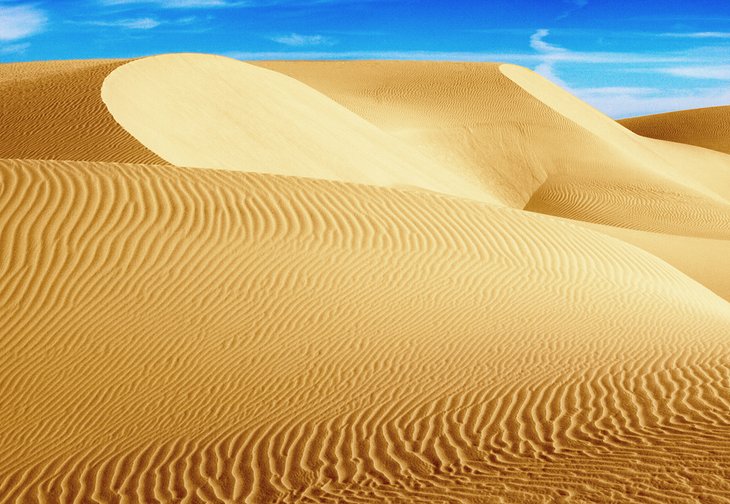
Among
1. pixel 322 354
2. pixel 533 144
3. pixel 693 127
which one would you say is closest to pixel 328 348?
pixel 322 354

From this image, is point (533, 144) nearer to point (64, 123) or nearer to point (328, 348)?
point (64, 123)

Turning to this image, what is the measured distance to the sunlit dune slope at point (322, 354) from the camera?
18.2 feet

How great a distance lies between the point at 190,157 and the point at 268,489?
14.7 meters

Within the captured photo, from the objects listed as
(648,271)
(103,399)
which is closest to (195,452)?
(103,399)

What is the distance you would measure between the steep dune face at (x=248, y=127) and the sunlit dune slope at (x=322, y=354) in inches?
300

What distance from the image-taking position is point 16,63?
3525cm

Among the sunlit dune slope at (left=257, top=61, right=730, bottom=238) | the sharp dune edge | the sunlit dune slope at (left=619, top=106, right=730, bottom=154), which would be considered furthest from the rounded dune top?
the sharp dune edge

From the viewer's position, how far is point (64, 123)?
1980 cm

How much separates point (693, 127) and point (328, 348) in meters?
58.4

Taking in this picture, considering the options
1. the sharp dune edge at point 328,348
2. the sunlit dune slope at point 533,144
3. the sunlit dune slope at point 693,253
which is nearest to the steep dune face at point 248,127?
the sharp dune edge at point 328,348

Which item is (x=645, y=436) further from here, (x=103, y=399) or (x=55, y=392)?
(x=55, y=392)

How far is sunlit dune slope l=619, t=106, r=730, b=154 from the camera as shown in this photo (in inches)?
2247

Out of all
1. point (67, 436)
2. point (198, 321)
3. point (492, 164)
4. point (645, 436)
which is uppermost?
point (492, 164)

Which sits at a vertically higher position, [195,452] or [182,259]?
[182,259]
